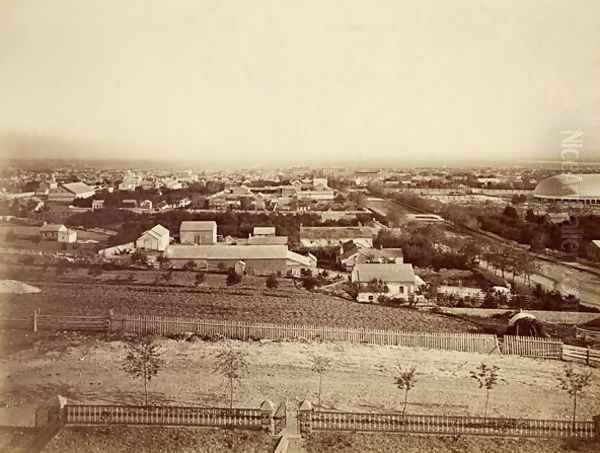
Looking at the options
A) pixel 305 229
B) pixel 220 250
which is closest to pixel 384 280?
pixel 305 229

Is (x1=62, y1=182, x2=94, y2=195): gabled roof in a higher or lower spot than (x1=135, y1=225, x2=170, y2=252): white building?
higher

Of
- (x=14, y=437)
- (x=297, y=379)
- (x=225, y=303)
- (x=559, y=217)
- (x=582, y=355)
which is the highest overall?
(x=559, y=217)

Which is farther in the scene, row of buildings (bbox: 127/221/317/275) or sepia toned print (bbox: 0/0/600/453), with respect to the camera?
row of buildings (bbox: 127/221/317/275)

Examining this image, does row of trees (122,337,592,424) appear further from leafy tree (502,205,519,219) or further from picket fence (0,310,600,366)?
leafy tree (502,205,519,219)

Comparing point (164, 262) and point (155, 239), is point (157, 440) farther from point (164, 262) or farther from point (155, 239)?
point (155, 239)

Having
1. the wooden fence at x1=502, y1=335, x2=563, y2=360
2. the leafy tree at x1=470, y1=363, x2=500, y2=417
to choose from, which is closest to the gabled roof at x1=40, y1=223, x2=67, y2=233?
the leafy tree at x1=470, y1=363, x2=500, y2=417

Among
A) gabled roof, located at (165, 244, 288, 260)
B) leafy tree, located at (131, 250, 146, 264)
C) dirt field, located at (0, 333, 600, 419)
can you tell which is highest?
gabled roof, located at (165, 244, 288, 260)

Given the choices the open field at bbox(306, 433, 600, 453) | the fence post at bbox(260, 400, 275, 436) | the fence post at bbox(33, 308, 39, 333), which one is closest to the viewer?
the open field at bbox(306, 433, 600, 453)

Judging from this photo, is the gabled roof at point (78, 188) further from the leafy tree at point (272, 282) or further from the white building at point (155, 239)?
the leafy tree at point (272, 282)
